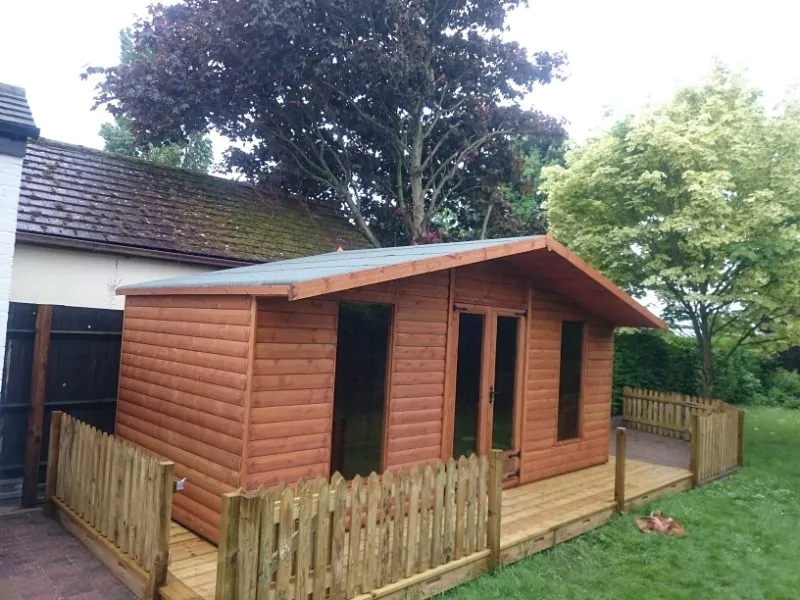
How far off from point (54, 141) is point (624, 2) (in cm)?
1303

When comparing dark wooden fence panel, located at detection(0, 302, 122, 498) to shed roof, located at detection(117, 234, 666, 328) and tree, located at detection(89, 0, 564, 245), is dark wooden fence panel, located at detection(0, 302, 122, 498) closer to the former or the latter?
shed roof, located at detection(117, 234, 666, 328)

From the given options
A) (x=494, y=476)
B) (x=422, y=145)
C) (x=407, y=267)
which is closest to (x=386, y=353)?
(x=407, y=267)

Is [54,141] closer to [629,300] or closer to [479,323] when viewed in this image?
[479,323]

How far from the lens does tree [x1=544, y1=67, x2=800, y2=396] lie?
10344 millimetres

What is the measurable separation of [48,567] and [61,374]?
2.49m

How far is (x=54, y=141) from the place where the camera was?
10.4 meters

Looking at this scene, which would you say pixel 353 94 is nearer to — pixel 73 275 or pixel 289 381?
pixel 73 275

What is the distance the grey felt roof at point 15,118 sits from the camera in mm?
5039

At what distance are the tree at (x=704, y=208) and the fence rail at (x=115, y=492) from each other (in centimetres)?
946

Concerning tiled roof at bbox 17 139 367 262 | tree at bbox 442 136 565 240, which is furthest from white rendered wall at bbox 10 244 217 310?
tree at bbox 442 136 565 240

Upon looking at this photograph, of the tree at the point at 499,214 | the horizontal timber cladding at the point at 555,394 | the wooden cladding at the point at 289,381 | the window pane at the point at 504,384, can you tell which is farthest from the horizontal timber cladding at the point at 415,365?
the tree at the point at 499,214

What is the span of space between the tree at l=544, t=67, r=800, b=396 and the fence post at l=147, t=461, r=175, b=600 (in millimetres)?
9478

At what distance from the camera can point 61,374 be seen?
6855 millimetres

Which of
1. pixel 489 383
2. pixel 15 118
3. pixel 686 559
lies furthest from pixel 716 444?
pixel 15 118
